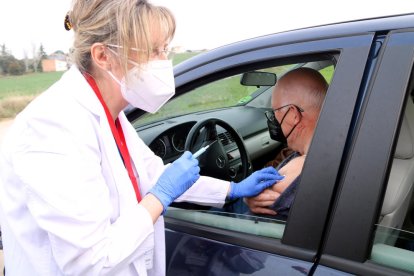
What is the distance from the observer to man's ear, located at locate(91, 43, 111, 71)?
1282 millimetres

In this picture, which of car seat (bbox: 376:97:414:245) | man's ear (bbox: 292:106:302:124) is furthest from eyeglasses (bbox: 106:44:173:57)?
car seat (bbox: 376:97:414:245)

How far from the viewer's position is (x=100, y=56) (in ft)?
4.30

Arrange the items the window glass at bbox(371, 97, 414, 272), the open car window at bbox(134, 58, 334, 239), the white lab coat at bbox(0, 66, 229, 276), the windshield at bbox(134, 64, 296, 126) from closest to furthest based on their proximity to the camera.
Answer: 1. the white lab coat at bbox(0, 66, 229, 276)
2. the window glass at bbox(371, 97, 414, 272)
3. the open car window at bbox(134, 58, 334, 239)
4. the windshield at bbox(134, 64, 296, 126)

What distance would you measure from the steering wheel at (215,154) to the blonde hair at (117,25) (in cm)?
94

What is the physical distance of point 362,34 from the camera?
1226 millimetres

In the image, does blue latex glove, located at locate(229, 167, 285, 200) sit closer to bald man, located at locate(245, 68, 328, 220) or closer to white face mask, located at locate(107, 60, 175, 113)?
bald man, located at locate(245, 68, 328, 220)

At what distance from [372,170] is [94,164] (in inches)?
30.6

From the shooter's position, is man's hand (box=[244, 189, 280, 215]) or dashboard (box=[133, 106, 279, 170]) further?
dashboard (box=[133, 106, 279, 170])

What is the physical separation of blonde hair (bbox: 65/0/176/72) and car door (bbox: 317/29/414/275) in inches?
26.7

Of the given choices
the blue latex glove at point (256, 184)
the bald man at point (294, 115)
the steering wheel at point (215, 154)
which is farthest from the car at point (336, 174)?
the steering wheel at point (215, 154)

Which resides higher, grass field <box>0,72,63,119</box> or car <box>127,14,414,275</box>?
car <box>127,14,414,275</box>

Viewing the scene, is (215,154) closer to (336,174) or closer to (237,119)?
(237,119)

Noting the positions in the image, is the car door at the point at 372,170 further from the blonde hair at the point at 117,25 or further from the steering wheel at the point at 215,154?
the steering wheel at the point at 215,154

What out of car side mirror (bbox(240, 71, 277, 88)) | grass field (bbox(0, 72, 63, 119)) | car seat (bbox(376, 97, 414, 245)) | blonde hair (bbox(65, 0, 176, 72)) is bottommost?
grass field (bbox(0, 72, 63, 119))
